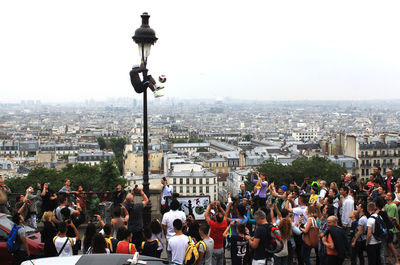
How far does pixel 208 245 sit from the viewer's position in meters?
8.42

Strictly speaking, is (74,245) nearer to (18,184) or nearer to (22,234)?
(22,234)

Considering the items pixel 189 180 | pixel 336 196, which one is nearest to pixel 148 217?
pixel 336 196

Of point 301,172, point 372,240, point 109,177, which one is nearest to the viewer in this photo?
point 372,240

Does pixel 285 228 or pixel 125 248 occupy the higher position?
pixel 285 228

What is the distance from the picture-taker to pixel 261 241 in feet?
27.0

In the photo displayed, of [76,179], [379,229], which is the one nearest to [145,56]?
[379,229]

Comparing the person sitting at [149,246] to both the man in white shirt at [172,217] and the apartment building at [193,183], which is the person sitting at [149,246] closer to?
the man in white shirt at [172,217]

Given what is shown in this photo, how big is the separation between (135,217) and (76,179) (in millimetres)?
37795

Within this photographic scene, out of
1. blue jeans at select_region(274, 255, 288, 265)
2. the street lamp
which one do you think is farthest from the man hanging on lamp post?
blue jeans at select_region(274, 255, 288, 265)

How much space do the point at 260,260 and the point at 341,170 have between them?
47.4 m

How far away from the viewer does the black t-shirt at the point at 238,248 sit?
352 inches

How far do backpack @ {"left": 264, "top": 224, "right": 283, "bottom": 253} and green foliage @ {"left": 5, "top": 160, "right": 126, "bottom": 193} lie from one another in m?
37.8

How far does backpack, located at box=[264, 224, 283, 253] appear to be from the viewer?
8.27m

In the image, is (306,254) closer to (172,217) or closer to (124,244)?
(172,217)
